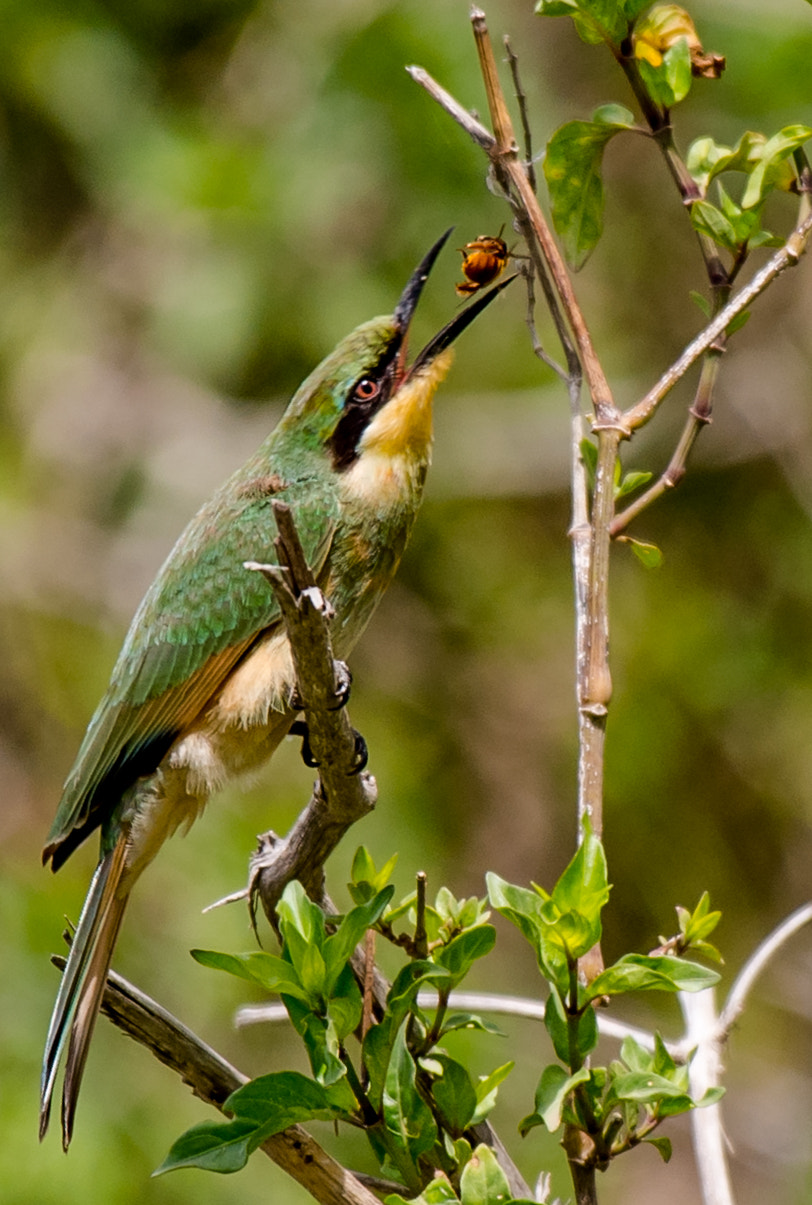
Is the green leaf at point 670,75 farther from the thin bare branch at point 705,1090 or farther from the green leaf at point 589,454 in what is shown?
the thin bare branch at point 705,1090

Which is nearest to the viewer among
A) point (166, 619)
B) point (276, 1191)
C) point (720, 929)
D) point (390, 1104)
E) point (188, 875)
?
point (390, 1104)

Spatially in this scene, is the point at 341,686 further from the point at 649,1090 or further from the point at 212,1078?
the point at 649,1090

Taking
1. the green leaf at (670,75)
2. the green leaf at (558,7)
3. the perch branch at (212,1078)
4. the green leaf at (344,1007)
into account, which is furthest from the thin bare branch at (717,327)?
the perch branch at (212,1078)

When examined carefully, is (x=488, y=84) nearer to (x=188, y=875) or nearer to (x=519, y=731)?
(x=188, y=875)

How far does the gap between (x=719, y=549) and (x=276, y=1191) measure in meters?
2.01

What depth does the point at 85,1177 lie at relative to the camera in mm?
2736

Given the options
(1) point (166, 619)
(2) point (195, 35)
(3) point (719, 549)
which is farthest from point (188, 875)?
(2) point (195, 35)

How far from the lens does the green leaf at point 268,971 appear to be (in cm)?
108

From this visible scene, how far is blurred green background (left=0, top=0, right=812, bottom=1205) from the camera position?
11.9ft

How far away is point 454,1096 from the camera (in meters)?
1.05

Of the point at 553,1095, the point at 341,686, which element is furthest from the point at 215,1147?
the point at 341,686

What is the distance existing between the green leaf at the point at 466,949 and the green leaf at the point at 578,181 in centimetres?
64

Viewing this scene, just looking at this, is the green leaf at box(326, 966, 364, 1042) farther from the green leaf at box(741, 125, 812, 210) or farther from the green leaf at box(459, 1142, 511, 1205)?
the green leaf at box(741, 125, 812, 210)

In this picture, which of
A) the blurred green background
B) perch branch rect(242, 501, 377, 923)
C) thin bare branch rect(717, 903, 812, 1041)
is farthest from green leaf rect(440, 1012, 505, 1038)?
the blurred green background
